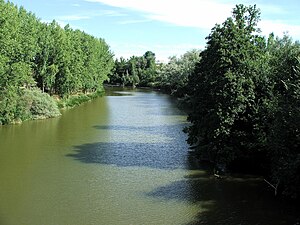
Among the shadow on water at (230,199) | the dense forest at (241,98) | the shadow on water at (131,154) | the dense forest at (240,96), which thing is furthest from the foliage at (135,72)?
the shadow on water at (230,199)

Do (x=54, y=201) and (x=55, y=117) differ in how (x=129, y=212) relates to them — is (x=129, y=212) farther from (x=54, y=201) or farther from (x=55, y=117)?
(x=55, y=117)

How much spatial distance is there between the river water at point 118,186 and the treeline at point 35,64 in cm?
783

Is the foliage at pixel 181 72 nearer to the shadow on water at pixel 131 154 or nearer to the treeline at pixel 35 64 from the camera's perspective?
the treeline at pixel 35 64

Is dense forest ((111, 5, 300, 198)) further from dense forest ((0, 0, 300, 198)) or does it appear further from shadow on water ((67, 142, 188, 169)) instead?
shadow on water ((67, 142, 188, 169))

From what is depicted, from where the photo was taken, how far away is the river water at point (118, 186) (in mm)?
19516

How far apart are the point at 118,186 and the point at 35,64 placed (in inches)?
1634

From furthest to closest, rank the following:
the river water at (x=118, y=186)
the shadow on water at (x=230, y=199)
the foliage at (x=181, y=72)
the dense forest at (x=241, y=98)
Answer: the foliage at (x=181, y=72), the dense forest at (x=241, y=98), the river water at (x=118, y=186), the shadow on water at (x=230, y=199)

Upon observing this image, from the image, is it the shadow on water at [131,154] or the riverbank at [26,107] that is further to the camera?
the riverbank at [26,107]

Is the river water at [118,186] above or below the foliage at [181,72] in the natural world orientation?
below

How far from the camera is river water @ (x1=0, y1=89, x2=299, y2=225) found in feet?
Answer: 64.0

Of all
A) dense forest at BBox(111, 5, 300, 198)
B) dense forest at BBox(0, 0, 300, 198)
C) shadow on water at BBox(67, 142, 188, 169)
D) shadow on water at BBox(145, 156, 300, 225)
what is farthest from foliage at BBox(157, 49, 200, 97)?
shadow on water at BBox(145, 156, 300, 225)

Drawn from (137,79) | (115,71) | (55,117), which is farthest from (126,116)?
(115,71)

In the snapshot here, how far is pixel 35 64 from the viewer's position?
6016 centimetres

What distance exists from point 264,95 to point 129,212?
531 inches
